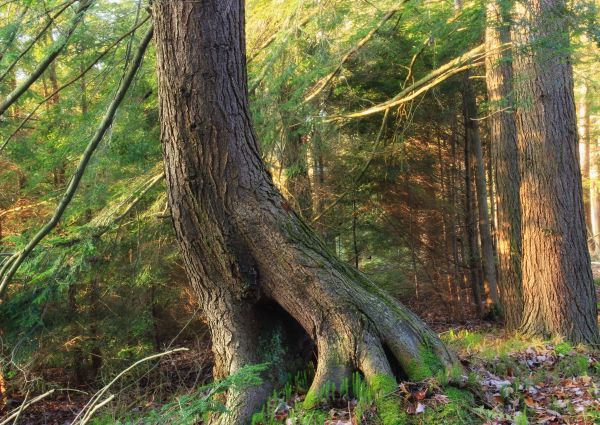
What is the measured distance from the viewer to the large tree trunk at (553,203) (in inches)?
264

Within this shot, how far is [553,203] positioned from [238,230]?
4.61 m

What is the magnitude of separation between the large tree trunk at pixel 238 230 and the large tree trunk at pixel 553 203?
3170 millimetres

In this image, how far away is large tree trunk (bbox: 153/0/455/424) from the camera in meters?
4.13

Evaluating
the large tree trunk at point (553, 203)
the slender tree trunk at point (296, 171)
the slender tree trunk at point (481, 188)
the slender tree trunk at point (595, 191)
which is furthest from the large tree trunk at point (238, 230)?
the slender tree trunk at point (595, 191)

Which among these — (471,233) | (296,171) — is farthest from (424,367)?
(471,233)

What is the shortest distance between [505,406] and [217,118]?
319 cm

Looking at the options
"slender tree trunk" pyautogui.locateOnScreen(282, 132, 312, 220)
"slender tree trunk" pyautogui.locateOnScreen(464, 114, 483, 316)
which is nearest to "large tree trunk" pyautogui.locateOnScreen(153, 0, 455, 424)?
"slender tree trunk" pyautogui.locateOnScreen(282, 132, 312, 220)

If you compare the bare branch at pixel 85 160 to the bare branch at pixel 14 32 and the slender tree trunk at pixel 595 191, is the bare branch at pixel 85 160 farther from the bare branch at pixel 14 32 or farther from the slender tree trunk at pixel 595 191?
the slender tree trunk at pixel 595 191

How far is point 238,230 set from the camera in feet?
14.0

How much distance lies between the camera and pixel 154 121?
32.0 feet

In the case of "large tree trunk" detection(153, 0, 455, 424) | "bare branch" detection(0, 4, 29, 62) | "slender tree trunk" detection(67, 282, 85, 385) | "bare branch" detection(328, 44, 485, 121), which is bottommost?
"slender tree trunk" detection(67, 282, 85, 385)

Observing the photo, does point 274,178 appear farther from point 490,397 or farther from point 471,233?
point 490,397

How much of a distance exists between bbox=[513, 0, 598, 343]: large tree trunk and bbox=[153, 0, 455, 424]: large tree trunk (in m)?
3.17

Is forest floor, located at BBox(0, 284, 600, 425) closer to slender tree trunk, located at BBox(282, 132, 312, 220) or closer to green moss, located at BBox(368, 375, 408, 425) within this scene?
green moss, located at BBox(368, 375, 408, 425)
